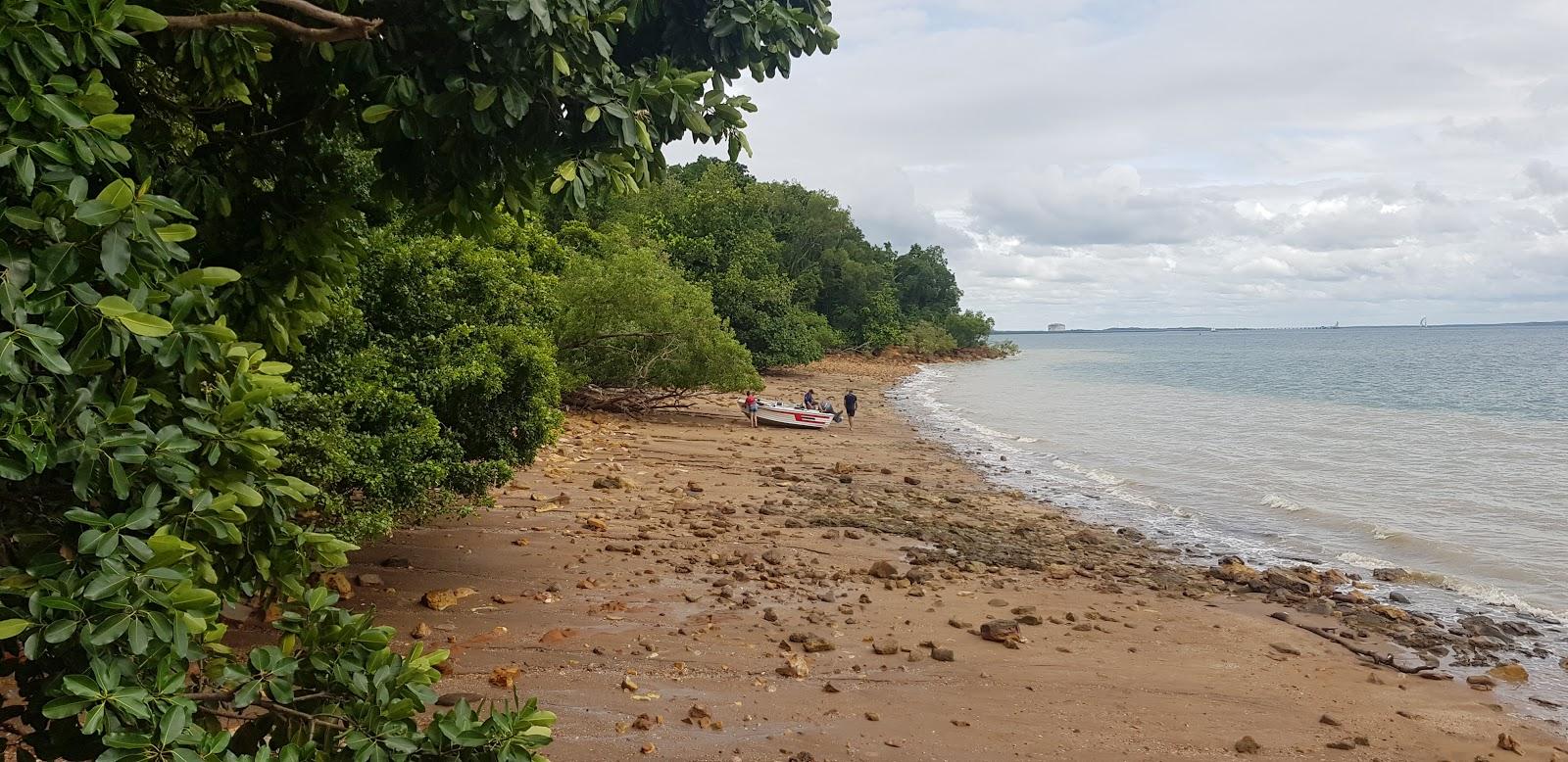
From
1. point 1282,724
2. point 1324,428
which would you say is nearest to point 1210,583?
point 1282,724

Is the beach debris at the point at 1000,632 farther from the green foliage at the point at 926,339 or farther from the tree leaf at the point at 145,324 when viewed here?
the green foliage at the point at 926,339

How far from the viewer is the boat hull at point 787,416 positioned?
970 inches

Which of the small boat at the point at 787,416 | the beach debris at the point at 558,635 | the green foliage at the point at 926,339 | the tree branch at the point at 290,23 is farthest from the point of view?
the green foliage at the point at 926,339

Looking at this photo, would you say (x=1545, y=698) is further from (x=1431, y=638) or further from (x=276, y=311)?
(x=276, y=311)

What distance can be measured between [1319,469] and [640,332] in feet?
49.1

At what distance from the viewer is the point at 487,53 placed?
3457 mm

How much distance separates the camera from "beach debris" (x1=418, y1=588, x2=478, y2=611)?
25.9 feet

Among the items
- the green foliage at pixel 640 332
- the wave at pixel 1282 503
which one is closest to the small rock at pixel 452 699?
the green foliage at pixel 640 332

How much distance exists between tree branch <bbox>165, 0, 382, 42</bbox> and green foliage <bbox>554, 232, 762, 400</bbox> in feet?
55.9

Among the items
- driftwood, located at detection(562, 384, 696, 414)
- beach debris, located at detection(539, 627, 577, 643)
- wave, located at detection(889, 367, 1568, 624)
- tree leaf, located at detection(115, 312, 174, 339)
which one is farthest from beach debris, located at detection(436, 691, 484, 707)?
driftwood, located at detection(562, 384, 696, 414)

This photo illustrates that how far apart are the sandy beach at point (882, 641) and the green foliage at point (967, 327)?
6825cm

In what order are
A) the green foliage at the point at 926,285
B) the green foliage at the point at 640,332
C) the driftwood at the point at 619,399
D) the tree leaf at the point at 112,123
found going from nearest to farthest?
the tree leaf at the point at 112,123, the green foliage at the point at 640,332, the driftwood at the point at 619,399, the green foliage at the point at 926,285

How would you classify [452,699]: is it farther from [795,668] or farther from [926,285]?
[926,285]

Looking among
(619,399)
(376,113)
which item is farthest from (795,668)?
(619,399)
